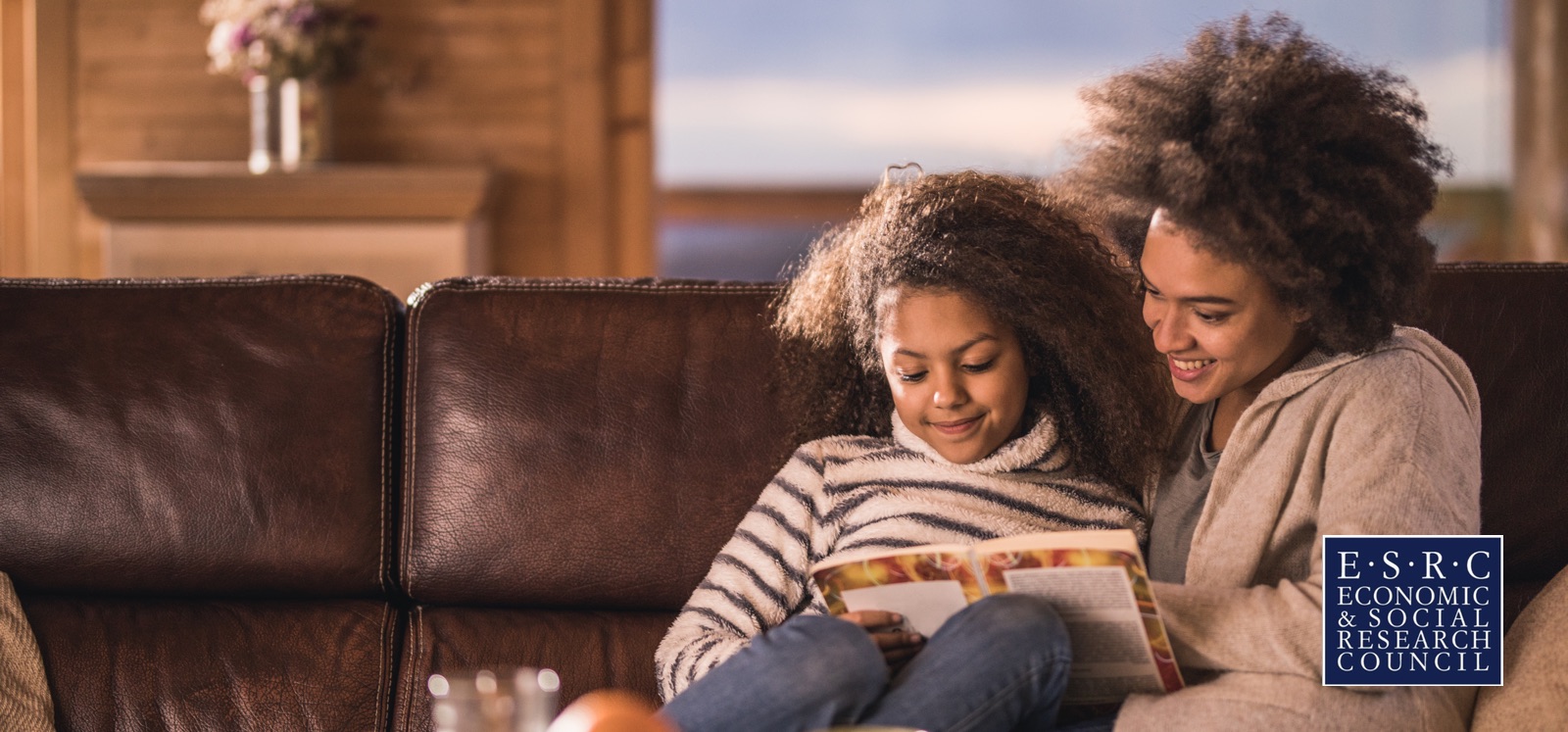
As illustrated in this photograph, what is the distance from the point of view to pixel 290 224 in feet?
13.5

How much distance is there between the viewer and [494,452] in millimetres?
1765

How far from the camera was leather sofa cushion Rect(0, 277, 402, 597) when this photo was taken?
1747 mm

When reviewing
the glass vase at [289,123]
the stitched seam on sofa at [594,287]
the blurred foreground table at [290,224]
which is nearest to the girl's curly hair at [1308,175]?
the stitched seam on sofa at [594,287]

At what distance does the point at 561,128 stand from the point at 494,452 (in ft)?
9.04

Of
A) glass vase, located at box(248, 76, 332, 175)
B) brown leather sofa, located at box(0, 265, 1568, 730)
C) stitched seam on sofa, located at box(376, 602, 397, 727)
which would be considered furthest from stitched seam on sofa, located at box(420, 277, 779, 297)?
glass vase, located at box(248, 76, 332, 175)

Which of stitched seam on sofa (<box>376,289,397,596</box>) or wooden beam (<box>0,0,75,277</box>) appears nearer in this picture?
stitched seam on sofa (<box>376,289,397,596</box>)

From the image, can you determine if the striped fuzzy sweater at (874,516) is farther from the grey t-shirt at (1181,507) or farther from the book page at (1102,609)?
the book page at (1102,609)

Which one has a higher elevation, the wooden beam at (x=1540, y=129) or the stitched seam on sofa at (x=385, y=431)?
the wooden beam at (x=1540, y=129)

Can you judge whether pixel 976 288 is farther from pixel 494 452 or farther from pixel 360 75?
pixel 360 75

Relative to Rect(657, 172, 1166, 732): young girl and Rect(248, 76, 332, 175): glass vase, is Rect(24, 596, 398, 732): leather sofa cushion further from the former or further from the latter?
Rect(248, 76, 332, 175): glass vase

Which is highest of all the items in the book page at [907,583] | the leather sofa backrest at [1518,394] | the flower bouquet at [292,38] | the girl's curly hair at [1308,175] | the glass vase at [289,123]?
the flower bouquet at [292,38]

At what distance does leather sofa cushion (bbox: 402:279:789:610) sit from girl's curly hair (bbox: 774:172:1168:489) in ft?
0.30

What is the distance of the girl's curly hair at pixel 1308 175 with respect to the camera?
141 centimetres

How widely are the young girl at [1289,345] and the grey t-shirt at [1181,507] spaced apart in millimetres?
56
